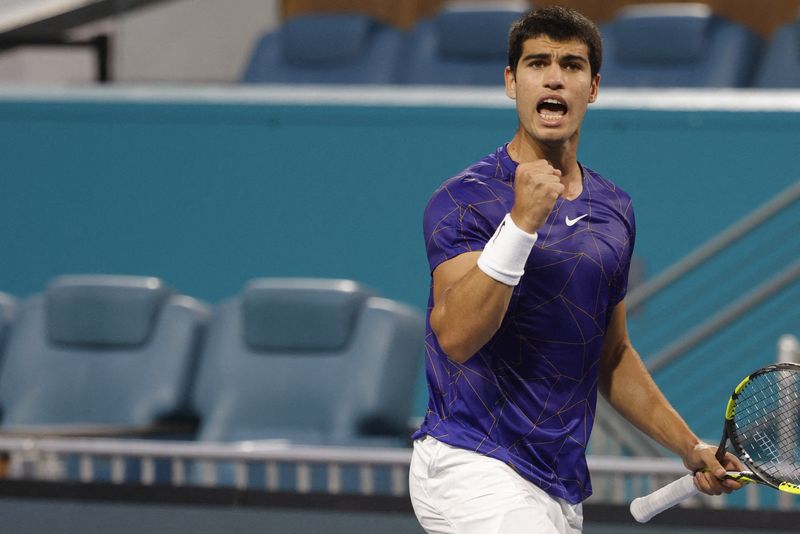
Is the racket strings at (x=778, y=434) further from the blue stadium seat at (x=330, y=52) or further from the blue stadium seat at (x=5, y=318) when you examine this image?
the blue stadium seat at (x=330, y=52)

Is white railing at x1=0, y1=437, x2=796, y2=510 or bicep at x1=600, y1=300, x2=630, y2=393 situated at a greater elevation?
bicep at x1=600, y1=300, x2=630, y2=393

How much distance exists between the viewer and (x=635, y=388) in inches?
109

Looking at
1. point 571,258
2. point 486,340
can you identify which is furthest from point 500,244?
point 571,258

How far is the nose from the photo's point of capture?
2.45m

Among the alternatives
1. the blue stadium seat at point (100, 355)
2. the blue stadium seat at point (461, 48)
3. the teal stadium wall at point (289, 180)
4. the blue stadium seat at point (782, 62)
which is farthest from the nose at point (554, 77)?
the blue stadium seat at point (461, 48)

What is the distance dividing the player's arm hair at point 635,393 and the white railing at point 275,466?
42.4 inches

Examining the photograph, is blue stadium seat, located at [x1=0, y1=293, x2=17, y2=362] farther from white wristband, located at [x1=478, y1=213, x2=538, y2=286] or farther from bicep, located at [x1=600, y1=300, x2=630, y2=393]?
white wristband, located at [x1=478, y1=213, x2=538, y2=286]

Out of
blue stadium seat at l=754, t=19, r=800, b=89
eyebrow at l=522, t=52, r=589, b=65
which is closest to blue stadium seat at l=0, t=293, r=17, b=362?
blue stadium seat at l=754, t=19, r=800, b=89

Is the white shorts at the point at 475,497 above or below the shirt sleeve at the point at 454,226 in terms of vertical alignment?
below

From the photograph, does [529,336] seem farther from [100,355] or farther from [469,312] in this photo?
[100,355]

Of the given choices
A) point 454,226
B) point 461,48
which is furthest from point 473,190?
point 461,48

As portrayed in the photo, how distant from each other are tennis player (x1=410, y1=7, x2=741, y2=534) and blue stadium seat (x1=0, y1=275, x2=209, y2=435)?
2807mm

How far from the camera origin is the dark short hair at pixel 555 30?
98.1 inches

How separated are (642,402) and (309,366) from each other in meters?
2.43
